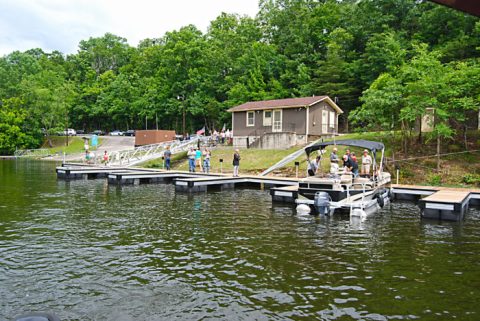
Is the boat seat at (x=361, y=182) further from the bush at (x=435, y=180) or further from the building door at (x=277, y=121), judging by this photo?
the building door at (x=277, y=121)

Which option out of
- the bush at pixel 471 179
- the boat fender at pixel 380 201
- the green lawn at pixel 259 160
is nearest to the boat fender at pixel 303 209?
the boat fender at pixel 380 201

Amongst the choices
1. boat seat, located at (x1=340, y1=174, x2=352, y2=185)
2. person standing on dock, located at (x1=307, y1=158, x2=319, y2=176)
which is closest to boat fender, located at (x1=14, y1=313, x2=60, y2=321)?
boat seat, located at (x1=340, y1=174, x2=352, y2=185)

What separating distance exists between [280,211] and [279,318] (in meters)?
9.60

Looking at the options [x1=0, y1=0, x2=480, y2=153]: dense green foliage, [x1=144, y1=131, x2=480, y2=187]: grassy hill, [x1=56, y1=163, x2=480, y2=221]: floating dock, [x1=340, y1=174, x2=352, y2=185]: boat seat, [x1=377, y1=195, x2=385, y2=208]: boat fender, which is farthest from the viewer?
[x1=0, y1=0, x2=480, y2=153]: dense green foliage

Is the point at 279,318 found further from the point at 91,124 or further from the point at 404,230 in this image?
the point at 91,124

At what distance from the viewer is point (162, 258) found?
9266mm

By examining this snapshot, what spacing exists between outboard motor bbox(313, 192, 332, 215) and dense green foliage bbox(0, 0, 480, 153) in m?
11.3

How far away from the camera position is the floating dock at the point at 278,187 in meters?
14.1

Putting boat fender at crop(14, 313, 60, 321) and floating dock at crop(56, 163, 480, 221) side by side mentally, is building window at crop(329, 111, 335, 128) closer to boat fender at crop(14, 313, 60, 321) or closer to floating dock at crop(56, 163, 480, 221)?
floating dock at crop(56, 163, 480, 221)

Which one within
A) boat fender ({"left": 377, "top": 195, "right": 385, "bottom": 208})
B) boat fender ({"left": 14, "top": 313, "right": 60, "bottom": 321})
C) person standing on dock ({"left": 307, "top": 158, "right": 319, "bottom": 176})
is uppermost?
person standing on dock ({"left": 307, "top": 158, "right": 319, "bottom": 176})

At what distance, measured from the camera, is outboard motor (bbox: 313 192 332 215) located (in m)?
14.2

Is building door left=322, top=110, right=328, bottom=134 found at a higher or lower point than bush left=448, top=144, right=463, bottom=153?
higher

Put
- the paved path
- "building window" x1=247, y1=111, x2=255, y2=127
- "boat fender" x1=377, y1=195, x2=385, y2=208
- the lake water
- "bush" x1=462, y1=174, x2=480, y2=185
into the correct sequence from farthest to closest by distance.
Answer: the paved path
"building window" x1=247, y1=111, x2=255, y2=127
"bush" x1=462, y1=174, x2=480, y2=185
"boat fender" x1=377, y1=195, x2=385, y2=208
the lake water

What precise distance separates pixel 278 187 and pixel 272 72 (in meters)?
35.9
